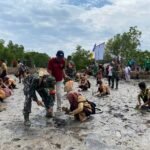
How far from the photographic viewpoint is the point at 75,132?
9.90 meters

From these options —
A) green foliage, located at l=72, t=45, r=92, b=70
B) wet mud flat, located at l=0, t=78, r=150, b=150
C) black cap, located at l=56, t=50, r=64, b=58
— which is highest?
green foliage, located at l=72, t=45, r=92, b=70

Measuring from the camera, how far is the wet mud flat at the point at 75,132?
8.70 m

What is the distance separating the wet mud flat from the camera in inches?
343

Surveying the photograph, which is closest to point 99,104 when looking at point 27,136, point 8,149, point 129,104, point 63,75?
point 129,104

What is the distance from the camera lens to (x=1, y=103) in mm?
15008

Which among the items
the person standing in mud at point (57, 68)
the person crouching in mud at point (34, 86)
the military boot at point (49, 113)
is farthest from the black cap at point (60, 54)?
the military boot at point (49, 113)

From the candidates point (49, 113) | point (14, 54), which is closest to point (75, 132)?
point (49, 113)

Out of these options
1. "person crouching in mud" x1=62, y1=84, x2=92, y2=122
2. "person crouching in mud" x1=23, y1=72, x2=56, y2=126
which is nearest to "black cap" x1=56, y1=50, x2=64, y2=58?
"person crouching in mud" x1=62, y1=84, x2=92, y2=122

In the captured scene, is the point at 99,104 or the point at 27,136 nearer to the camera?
the point at 27,136

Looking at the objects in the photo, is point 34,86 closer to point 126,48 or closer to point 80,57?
point 126,48

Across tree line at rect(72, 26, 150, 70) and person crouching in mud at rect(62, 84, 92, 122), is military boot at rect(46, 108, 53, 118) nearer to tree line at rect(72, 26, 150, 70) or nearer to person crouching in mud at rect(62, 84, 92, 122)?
person crouching in mud at rect(62, 84, 92, 122)

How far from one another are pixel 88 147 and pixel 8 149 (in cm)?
169

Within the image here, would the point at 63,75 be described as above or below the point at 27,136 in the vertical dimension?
above

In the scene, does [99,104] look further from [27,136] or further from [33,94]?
[27,136]
